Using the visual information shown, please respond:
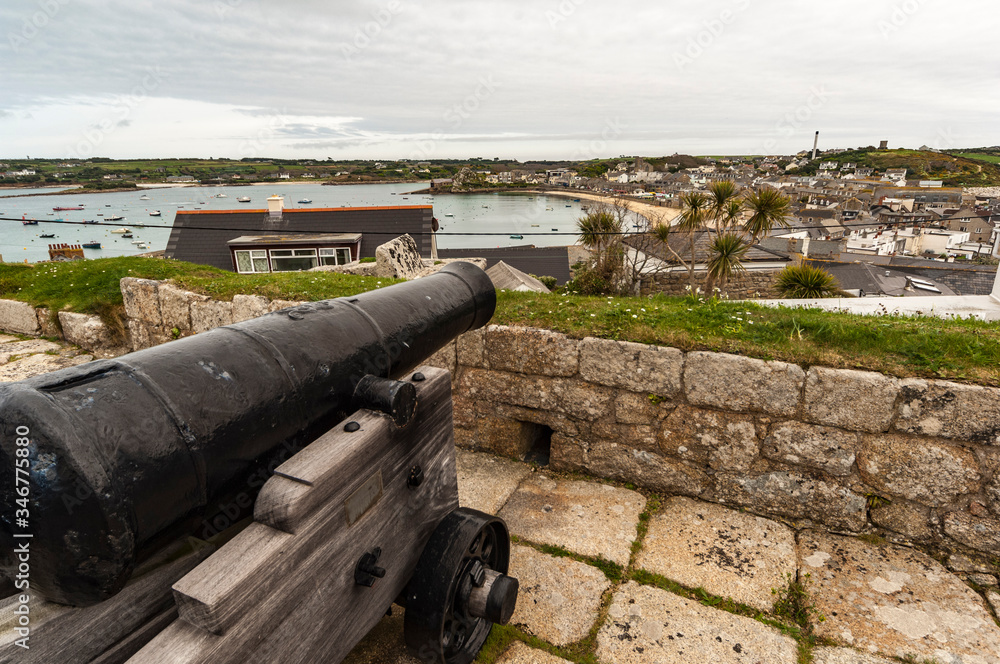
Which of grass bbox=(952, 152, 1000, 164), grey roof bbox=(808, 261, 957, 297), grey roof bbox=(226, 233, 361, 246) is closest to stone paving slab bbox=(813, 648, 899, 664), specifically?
grey roof bbox=(808, 261, 957, 297)

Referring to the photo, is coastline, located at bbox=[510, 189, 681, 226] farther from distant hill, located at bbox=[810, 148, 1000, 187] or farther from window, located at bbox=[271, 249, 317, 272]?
distant hill, located at bbox=[810, 148, 1000, 187]

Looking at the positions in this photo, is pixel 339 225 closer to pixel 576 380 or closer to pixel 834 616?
pixel 576 380

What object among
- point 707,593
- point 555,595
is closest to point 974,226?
point 707,593

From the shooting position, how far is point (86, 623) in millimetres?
1259

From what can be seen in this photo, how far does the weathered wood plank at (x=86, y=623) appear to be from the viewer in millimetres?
1181

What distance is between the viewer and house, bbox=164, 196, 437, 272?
2114 centimetres

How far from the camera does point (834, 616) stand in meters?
2.32

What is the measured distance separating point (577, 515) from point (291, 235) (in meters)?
21.9

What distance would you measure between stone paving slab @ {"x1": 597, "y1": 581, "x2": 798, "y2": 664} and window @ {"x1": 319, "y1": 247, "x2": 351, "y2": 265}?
2025 cm

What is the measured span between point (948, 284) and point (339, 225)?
2519cm

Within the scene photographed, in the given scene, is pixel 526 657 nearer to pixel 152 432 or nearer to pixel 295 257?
pixel 152 432

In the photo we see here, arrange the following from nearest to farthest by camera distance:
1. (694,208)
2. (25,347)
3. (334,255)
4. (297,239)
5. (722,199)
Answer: (25,347), (722,199), (694,208), (334,255), (297,239)

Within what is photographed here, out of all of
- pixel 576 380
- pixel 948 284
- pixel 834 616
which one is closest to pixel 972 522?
pixel 834 616

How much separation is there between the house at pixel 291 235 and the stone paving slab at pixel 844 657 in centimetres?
2008
